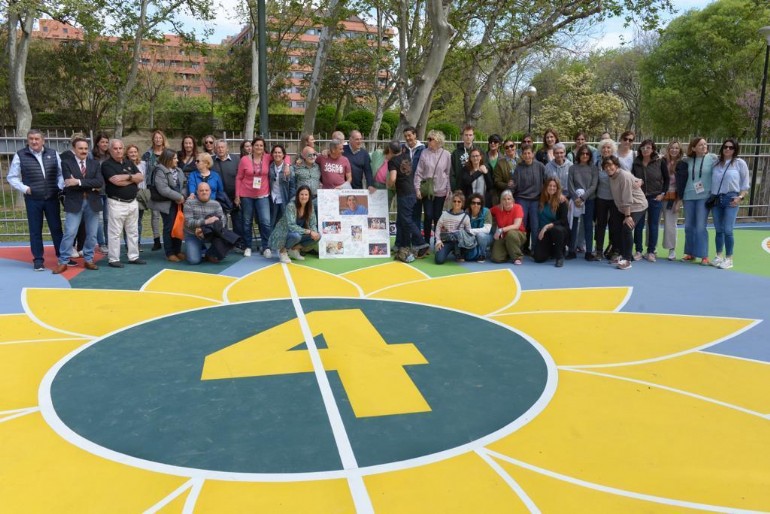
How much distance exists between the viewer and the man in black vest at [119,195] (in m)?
8.51

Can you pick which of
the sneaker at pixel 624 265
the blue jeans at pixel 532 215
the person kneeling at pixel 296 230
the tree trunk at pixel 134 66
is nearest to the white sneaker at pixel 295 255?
the person kneeling at pixel 296 230

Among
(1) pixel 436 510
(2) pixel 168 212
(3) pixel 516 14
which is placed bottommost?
(1) pixel 436 510

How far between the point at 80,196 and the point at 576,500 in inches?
307

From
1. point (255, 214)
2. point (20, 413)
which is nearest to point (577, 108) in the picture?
point (255, 214)

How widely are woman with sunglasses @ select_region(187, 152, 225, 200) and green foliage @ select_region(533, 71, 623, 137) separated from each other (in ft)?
122

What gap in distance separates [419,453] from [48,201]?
7.13m

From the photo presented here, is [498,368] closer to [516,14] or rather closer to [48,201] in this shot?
[48,201]

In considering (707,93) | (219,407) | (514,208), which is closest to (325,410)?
(219,407)

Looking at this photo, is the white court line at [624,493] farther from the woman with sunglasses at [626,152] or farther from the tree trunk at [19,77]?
the tree trunk at [19,77]

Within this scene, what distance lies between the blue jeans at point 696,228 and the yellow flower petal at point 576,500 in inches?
285

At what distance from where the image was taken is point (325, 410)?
163 inches

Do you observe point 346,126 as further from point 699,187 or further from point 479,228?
point 699,187

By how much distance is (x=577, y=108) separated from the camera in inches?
1714

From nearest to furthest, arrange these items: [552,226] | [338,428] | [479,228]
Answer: [338,428]
[552,226]
[479,228]
